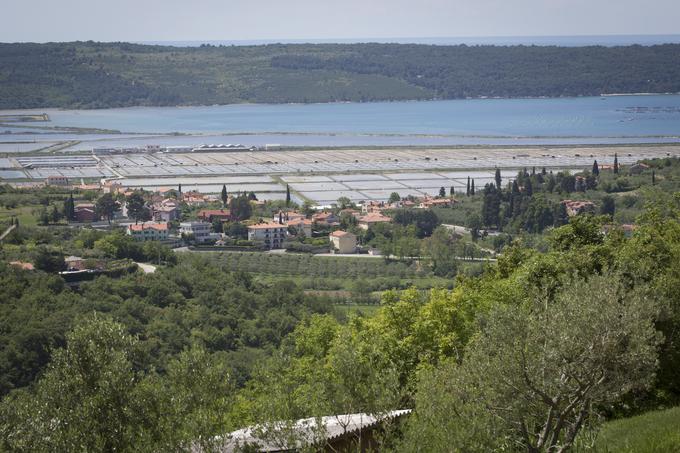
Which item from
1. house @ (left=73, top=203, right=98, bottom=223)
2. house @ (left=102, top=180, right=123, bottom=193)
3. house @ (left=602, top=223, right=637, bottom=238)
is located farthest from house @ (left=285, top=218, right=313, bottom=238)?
house @ (left=102, top=180, right=123, bottom=193)

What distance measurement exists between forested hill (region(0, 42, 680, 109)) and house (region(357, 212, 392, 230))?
254 feet

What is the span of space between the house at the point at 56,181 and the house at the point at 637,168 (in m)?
28.3

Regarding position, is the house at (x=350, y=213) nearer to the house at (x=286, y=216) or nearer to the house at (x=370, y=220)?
the house at (x=370, y=220)

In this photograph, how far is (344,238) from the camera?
134ft

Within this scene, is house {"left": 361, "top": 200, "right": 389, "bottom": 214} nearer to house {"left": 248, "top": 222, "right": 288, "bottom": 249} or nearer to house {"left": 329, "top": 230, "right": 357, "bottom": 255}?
house {"left": 248, "top": 222, "right": 288, "bottom": 249}

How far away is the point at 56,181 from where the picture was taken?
5528 cm

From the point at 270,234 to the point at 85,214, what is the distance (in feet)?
27.1

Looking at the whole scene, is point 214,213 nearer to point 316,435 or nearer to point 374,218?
point 374,218

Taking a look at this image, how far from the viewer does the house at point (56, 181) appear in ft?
180

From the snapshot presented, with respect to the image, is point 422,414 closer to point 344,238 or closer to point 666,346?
point 666,346

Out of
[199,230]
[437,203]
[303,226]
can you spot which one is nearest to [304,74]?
[437,203]

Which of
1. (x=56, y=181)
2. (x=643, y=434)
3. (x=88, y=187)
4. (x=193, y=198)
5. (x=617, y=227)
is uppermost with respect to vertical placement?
(x=617, y=227)

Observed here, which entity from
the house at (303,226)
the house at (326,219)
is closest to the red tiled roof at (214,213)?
the house at (303,226)

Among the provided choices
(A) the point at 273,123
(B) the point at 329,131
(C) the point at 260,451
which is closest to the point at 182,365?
(C) the point at 260,451
